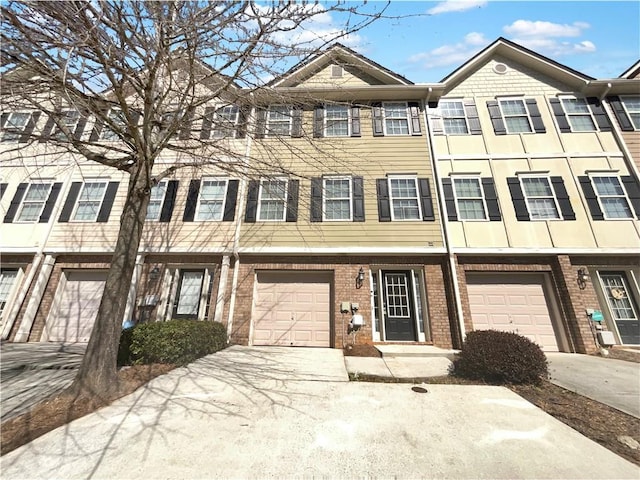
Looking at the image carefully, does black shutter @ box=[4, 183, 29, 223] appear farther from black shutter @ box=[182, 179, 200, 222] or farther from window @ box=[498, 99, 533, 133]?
window @ box=[498, 99, 533, 133]

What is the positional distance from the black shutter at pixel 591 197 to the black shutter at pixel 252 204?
36.5ft

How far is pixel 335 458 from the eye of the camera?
9.28 ft

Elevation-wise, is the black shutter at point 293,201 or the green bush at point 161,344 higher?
the black shutter at point 293,201

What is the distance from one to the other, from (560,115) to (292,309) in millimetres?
12182

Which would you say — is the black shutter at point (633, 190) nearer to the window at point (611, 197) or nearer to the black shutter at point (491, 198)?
the window at point (611, 197)

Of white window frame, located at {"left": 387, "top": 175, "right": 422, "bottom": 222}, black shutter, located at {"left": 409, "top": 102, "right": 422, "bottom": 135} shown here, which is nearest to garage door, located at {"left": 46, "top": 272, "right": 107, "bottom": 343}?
white window frame, located at {"left": 387, "top": 175, "right": 422, "bottom": 222}

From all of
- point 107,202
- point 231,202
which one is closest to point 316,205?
point 231,202

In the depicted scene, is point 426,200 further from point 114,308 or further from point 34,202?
point 34,202

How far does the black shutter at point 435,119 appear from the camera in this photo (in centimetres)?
982

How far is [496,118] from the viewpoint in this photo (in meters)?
9.86

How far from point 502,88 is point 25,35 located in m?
13.5

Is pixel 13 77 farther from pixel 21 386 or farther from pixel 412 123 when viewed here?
pixel 412 123

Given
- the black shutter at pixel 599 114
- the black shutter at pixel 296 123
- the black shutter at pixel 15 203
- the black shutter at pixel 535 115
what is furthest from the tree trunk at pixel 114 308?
the black shutter at pixel 599 114

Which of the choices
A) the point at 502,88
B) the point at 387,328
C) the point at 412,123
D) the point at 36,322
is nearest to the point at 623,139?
the point at 502,88
